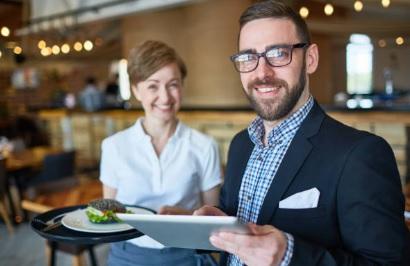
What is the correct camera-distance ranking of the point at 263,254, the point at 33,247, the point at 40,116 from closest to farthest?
the point at 263,254
the point at 33,247
the point at 40,116

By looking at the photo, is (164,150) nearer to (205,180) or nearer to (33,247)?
(205,180)

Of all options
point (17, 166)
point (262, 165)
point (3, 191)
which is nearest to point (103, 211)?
point (262, 165)

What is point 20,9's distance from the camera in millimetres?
10391

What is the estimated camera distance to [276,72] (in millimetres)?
1099

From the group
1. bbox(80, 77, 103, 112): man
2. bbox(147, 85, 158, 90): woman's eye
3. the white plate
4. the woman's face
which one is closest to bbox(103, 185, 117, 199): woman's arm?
the white plate

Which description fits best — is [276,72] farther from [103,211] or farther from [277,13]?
[103,211]

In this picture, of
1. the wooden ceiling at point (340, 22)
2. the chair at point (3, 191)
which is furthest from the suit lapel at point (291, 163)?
the wooden ceiling at point (340, 22)

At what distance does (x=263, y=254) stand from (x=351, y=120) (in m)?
4.11

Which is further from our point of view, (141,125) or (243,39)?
(141,125)

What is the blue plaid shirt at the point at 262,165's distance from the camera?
117cm

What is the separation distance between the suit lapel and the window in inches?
550

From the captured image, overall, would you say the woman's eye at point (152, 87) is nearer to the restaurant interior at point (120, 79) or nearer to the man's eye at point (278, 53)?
the man's eye at point (278, 53)

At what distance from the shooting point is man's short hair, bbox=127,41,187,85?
1.73m

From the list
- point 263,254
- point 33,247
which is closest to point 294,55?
point 263,254
